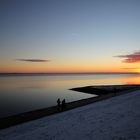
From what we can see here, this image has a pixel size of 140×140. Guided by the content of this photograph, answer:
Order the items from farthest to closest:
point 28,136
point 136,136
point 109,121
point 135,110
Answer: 1. point 135,110
2. point 109,121
3. point 28,136
4. point 136,136

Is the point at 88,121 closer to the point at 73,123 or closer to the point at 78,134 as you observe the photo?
the point at 73,123

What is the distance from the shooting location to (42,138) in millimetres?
14359

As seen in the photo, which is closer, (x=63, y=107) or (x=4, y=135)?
(x=4, y=135)

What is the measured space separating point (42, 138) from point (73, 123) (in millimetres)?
3765

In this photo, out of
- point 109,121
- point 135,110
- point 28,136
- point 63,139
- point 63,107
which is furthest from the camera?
point 63,107

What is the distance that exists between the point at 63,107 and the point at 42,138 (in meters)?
14.4

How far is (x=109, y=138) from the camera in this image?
12758 mm

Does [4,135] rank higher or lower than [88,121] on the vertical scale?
lower

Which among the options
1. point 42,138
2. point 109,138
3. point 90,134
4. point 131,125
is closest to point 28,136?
point 42,138

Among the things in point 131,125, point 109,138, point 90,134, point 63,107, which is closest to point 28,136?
point 90,134

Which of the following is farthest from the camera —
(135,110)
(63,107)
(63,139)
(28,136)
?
(63,107)

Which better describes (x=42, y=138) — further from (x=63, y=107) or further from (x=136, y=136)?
(x=63, y=107)

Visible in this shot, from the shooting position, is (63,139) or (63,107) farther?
(63,107)

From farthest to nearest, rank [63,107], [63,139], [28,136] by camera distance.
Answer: [63,107], [28,136], [63,139]
